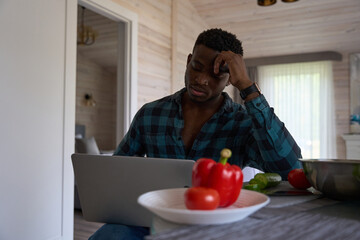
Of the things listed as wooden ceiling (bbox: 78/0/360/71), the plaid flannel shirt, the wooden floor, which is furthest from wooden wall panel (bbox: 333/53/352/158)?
the plaid flannel shirt

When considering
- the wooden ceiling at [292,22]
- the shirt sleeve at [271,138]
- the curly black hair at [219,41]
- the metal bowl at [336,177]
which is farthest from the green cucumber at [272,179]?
the wooden ceiling at [292,22]

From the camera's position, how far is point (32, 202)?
2477 millimetres

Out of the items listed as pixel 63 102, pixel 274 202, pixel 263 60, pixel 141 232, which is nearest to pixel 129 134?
pixel 141 232

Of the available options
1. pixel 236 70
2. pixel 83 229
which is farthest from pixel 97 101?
pixel 236 70

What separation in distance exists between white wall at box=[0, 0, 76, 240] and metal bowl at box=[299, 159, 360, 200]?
6.58 ft

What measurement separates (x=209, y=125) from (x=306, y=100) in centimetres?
513

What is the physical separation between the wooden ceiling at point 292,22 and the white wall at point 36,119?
2885 mm

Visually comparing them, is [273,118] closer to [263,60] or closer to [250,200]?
[250,200]

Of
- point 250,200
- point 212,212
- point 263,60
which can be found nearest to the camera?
point 212,212

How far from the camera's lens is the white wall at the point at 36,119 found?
2.29 m

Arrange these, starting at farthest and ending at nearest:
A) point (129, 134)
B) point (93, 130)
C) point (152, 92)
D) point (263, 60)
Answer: point (93, 130)
point (263, 60)
point (152, 92)
point (129, 134)

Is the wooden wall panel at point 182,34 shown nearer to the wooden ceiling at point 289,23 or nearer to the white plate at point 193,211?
the wooden ceiling at point 289,23

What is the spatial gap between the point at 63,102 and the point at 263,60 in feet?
14.4

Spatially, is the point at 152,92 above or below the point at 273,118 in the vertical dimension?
above
